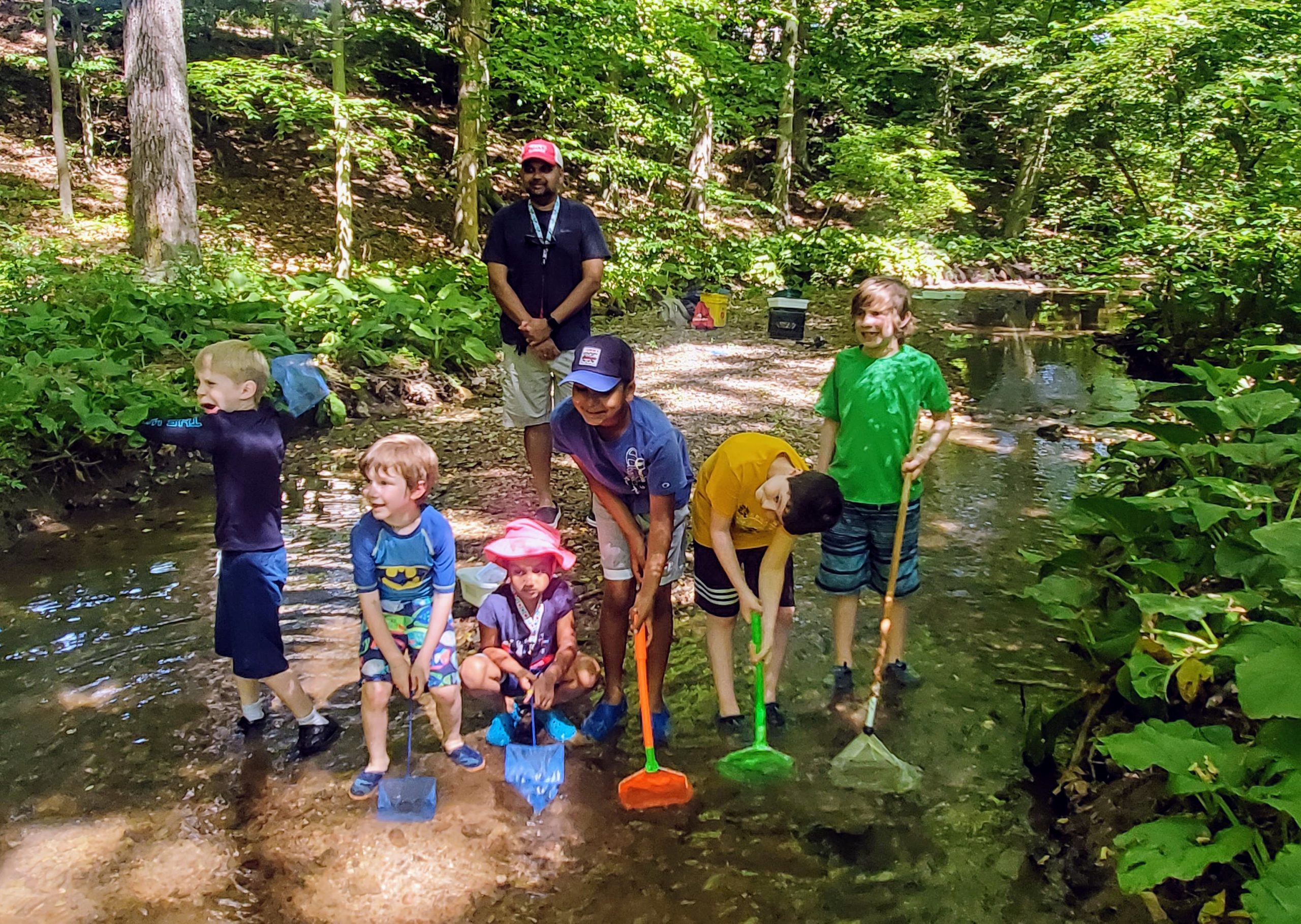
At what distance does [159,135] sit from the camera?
8.05 meters

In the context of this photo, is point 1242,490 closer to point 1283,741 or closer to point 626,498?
point 1283,741

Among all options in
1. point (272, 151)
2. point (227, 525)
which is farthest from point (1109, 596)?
point (272, 151)

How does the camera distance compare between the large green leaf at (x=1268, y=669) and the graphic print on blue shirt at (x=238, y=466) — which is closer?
the large green leaf at (x=1268, y=669)

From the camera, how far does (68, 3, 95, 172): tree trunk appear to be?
1311 cm

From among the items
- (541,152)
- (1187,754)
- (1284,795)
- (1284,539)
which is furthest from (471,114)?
(1284,795)

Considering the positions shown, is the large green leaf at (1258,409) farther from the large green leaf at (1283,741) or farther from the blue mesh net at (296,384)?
the blue mesh net at (296,384)

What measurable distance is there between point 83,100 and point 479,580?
44.4ft

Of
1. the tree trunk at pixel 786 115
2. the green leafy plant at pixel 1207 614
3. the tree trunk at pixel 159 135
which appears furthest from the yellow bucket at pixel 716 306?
the green leafy plant at pixel 1207 614

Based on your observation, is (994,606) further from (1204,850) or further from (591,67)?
(591,67)

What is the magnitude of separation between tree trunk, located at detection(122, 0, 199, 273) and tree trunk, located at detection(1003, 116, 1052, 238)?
1747 cm

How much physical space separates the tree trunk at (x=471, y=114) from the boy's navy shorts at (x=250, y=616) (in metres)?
9.74

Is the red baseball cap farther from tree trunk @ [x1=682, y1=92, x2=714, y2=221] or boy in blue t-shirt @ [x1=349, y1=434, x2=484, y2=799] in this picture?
tree trunk @ [x1=682, y1=92, x2=714, y2=221]

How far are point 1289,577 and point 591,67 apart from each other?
1239 cm

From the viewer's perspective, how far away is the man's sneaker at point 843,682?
11.5 feet
